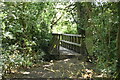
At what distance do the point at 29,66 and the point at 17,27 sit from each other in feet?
2.58

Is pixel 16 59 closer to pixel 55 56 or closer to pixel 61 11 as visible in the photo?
pixel 55 56

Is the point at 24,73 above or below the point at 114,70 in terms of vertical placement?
below

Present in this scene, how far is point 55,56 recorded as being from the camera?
3.34m

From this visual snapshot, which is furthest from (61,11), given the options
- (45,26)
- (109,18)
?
(109,18)

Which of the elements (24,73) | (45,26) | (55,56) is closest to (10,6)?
(24,73)

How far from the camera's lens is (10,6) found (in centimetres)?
189

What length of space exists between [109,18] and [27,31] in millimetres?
1515

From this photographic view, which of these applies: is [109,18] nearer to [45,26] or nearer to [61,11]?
[45,26]

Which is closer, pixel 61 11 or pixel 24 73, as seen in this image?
pixel 24 73

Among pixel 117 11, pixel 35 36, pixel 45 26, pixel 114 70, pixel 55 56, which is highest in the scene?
pixel 117 11

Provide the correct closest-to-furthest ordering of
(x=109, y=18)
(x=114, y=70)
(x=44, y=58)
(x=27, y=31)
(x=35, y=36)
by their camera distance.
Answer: (x=114, y=70), (x=109, y=18), (x=27, y=31), (x=35, y=36), (x=44, y=58)

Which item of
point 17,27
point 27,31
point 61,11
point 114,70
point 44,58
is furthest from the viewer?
point 61,11

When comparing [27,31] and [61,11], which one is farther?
[61,11]

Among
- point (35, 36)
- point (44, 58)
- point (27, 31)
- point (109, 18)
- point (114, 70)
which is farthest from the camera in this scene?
point (44, 58)
